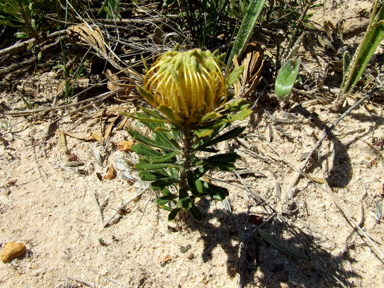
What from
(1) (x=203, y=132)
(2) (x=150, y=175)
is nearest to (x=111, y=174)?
(2) (x=150, y=175)

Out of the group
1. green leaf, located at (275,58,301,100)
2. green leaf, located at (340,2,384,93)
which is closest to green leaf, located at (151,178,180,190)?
green leaf, located at (275,58,301,100)

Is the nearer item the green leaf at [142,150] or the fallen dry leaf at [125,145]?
the green leaf at [142,150]

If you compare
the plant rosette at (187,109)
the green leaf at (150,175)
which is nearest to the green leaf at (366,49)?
the plant rosette at (187,109)

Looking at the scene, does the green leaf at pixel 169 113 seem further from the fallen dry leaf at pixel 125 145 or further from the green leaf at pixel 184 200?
the fallen dry leaf at pixel 125 145

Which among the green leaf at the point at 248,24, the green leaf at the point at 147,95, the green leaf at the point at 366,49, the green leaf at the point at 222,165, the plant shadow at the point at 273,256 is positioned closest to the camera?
the green leaf at the point at 147,95

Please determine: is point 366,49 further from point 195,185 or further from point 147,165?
point 147,165

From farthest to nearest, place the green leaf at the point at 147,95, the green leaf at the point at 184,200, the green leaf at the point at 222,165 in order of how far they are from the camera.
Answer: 1. the green leaf at the point at 184,200
2. the green leaf at the point at 222,165
3. the green leaf at the point at 147,95

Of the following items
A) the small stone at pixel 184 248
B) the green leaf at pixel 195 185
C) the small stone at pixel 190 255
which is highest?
the green leaf at pixel 195 185
